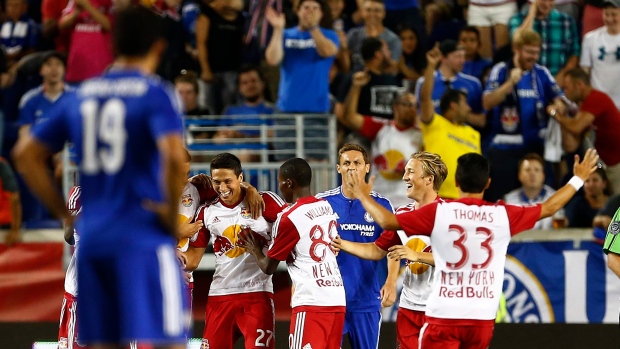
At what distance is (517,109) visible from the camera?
39.9 feet

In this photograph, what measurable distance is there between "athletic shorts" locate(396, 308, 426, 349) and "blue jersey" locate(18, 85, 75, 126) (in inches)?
253

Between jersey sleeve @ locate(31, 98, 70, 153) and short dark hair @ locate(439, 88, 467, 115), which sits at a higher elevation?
jersey sleeve @ locate(31, 98, 70, 153)

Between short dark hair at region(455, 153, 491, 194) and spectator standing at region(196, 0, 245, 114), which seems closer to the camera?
short dark hair at region(455, 153, 491, 194)

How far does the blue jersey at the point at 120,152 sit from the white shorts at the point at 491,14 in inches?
370

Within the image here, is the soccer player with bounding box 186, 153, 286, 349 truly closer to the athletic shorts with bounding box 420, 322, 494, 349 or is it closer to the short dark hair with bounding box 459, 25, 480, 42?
the athletic shorts with bounding box 420, 322, 494, 349

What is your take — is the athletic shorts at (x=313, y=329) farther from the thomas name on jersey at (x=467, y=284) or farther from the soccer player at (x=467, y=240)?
the thomas name on jersey at (x=467, y=284)

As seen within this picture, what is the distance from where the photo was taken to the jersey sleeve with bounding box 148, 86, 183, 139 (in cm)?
457

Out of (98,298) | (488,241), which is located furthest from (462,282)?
(98,298)

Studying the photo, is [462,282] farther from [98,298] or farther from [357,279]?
[98,298]

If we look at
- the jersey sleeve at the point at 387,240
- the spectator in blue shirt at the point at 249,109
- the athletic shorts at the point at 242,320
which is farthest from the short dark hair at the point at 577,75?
the athletic shorts at the point at 242,320

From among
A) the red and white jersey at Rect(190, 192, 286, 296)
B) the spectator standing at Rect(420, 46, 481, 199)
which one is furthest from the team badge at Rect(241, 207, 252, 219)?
the spectator standing at Rect(420, 46, 481, 199)

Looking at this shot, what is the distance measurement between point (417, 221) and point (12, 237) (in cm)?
721

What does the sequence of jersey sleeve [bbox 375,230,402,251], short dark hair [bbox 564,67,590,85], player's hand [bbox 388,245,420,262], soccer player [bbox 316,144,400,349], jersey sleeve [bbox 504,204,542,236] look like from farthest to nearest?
short dark hair [bbox 564,67,590,85], soccer player [bbox 316,144,400,349], jersey sleeve [bbox 375,230,402,251], player's hand [bbox 388,245,420,262], jersey sleeve [bbox 504,204,542,236]

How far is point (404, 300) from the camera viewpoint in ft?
26.6
